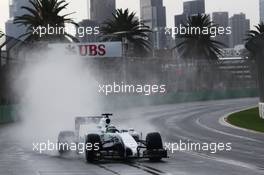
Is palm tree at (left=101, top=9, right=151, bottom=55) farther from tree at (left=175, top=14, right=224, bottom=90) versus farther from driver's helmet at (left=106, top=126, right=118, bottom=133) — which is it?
driver's helmet at (left=106, top=126, right=118, bottom=133)

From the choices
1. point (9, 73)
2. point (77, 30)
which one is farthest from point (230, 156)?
point (77, 30)

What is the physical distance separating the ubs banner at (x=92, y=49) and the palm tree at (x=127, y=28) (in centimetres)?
1302

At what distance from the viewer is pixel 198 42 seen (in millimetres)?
97062

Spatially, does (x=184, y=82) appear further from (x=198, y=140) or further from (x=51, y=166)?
(x=51, y=166)

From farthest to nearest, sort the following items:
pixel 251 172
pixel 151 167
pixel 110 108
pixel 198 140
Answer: pixel 110 108 → pixel 198 140 → pixel 151 167 → pixel 251 172

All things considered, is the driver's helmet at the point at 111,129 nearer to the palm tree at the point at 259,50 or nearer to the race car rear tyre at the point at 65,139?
the race car rear tyre at the point at 65,139

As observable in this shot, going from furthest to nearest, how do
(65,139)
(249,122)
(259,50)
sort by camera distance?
1. (259,50)
2. (249,122)
3. (65,139)

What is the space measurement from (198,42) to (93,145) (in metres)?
79.5

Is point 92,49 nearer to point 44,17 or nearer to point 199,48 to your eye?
point 44,17

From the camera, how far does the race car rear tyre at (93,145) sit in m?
18.7

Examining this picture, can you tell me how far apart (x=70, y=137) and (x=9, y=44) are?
83.3 feet

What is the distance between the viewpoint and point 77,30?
72.8 meters

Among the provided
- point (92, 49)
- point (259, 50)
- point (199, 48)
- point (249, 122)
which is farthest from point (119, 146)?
point (199, 48)

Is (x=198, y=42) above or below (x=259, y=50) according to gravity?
above
